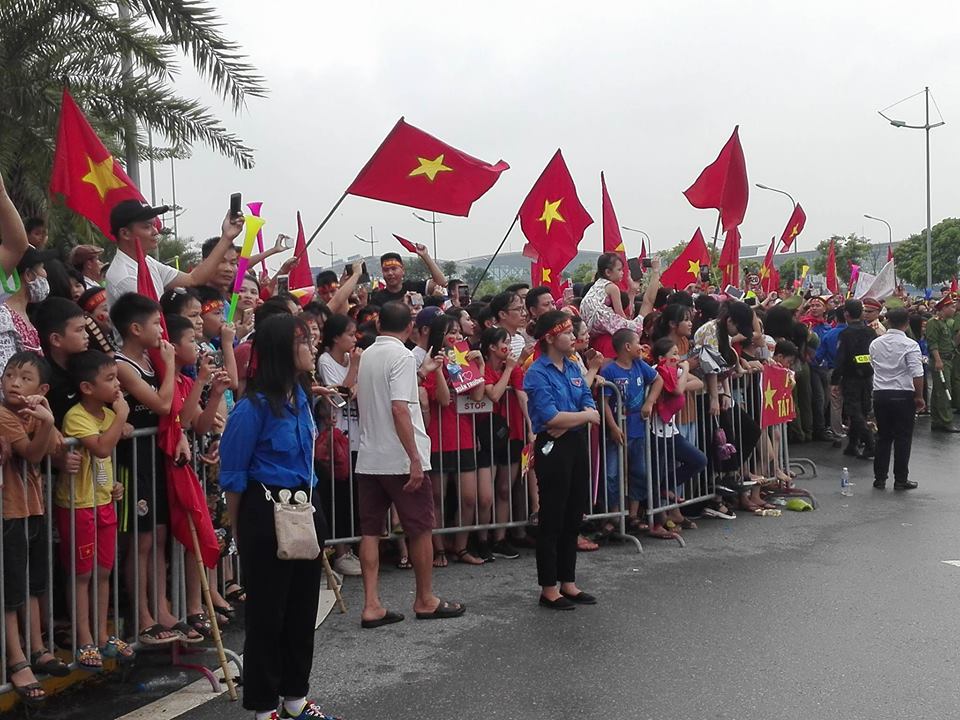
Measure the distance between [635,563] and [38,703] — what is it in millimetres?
4312

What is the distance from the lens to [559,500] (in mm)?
6262

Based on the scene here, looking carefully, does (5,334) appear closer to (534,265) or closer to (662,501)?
(662,501)

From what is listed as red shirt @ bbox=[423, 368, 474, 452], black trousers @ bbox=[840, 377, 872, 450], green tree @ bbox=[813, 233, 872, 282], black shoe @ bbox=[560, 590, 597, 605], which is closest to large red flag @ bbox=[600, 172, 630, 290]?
black trousers @ bbox=[840, 377, 872, 450]

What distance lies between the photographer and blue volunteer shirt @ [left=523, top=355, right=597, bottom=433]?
6316 millimetres

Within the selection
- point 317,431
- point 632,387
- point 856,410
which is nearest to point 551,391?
point 317,431

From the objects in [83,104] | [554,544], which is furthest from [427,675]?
[83,104]

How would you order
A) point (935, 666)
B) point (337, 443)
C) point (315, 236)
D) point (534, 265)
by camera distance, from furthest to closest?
point (534, 265) → point (315, 236) → point (337, 443) → point (935, 666)

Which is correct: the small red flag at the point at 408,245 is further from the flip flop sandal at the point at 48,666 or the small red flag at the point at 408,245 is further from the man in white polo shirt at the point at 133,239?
the flip flop sandal at the point at 48,666

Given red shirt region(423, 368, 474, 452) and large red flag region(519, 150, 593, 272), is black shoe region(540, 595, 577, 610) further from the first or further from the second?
large red flag region(519, 150, 593, 272)

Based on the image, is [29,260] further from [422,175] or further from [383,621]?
[422,175]

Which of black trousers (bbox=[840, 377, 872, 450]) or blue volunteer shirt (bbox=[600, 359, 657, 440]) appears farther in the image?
black trousers (bbox=[840, 377, 872, 450])

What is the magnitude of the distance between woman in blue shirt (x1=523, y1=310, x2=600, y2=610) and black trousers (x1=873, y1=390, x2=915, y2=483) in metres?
5.42

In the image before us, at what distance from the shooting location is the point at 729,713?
459 centimetres

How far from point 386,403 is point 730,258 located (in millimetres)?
8837
